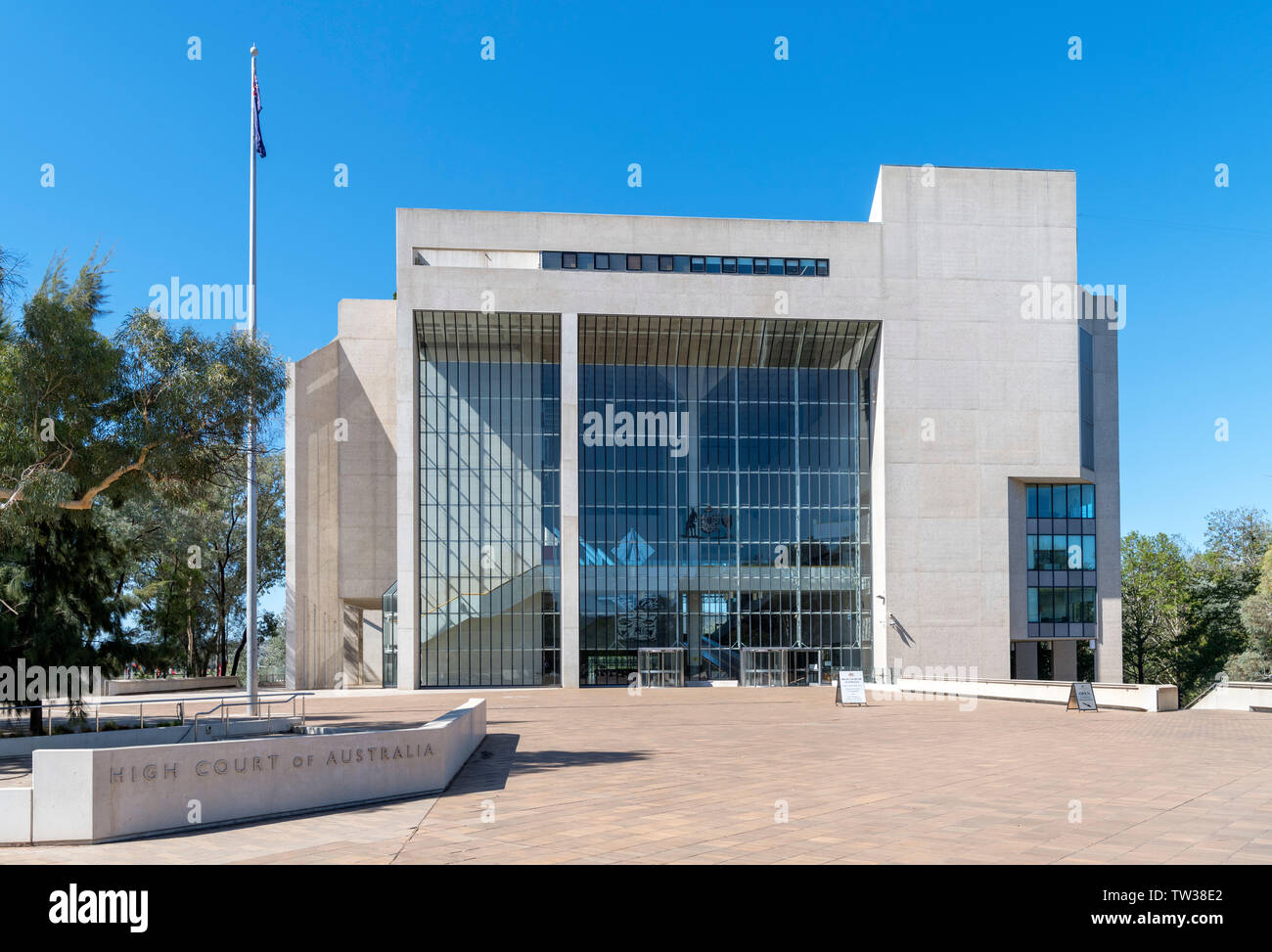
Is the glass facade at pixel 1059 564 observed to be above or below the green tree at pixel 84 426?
below

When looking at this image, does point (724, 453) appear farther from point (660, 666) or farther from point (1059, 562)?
point (1059, 562)

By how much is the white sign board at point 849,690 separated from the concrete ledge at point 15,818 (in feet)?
80.6

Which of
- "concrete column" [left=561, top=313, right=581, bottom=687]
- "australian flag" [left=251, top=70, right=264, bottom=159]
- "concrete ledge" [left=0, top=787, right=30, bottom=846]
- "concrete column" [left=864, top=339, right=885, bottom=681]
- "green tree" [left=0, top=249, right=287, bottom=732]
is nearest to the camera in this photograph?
"concrete ledge" [left=0, top=787, right=30, bottom=846]

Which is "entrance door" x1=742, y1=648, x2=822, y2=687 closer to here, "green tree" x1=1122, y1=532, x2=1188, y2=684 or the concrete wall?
the concrete wall

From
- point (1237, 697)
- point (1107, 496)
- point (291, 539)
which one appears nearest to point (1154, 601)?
point (1107, 496)

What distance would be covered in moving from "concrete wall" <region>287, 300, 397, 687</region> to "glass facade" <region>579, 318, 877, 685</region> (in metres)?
10.0

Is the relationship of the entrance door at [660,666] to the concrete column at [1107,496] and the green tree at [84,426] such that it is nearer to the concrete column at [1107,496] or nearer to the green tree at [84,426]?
the concrete column at [1107,496]

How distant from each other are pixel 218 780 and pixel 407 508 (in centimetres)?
3286

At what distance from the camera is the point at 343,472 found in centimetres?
4834

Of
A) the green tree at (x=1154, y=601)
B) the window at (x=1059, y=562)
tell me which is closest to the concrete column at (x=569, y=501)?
the window at (x=1059, y=562)

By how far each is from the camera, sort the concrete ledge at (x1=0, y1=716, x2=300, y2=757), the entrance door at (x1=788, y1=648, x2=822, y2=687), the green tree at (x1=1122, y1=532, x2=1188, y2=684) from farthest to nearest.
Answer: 1. the green tree at (x1=1122, y1=532, x2=1188, y2=684)
2. the entrance door at (x1=788, y1=648, x2=822, y2=687)
3. the concrete ledge at (x1=0, y1=716, x2=300, y2=757)

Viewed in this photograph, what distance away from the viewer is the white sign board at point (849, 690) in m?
31.0

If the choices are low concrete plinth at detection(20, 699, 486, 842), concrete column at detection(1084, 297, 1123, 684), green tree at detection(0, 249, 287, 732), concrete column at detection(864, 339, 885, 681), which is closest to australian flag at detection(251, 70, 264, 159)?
green tree at detection(0, 249, 287, 732)

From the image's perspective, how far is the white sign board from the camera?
3105cm
